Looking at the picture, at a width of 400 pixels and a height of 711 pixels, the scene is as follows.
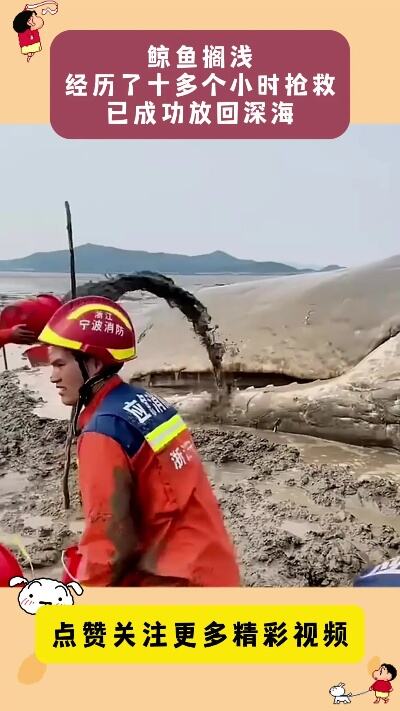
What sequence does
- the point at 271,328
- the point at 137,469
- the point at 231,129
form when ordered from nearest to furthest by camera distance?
the point at 137,469
the point at 231,129
the point at 271,328

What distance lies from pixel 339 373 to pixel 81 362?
118cm

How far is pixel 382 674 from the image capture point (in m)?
2.57

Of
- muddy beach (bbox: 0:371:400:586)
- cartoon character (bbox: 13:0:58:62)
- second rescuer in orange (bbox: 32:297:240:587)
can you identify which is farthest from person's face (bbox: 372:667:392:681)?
cartoon character (bbox: 13:0:58:62)

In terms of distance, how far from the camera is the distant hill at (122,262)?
2811 mm

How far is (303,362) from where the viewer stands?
3045mm

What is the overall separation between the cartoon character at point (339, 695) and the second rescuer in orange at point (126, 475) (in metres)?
0.56

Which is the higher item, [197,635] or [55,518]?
[55,518]

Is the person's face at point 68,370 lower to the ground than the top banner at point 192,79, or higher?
lower

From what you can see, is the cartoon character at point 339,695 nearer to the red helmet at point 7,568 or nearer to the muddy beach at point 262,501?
the muddy beach at point 262,501

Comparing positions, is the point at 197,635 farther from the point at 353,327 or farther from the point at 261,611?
the point at 353,327

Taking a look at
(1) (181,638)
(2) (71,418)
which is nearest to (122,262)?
(2) (71,418)

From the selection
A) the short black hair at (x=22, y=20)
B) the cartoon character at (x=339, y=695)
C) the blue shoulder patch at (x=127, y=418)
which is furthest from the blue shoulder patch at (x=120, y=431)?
the short black hair at (x=22, y=20)

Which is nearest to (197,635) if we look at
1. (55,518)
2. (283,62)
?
(55,518)

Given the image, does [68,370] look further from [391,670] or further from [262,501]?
[391,670]
